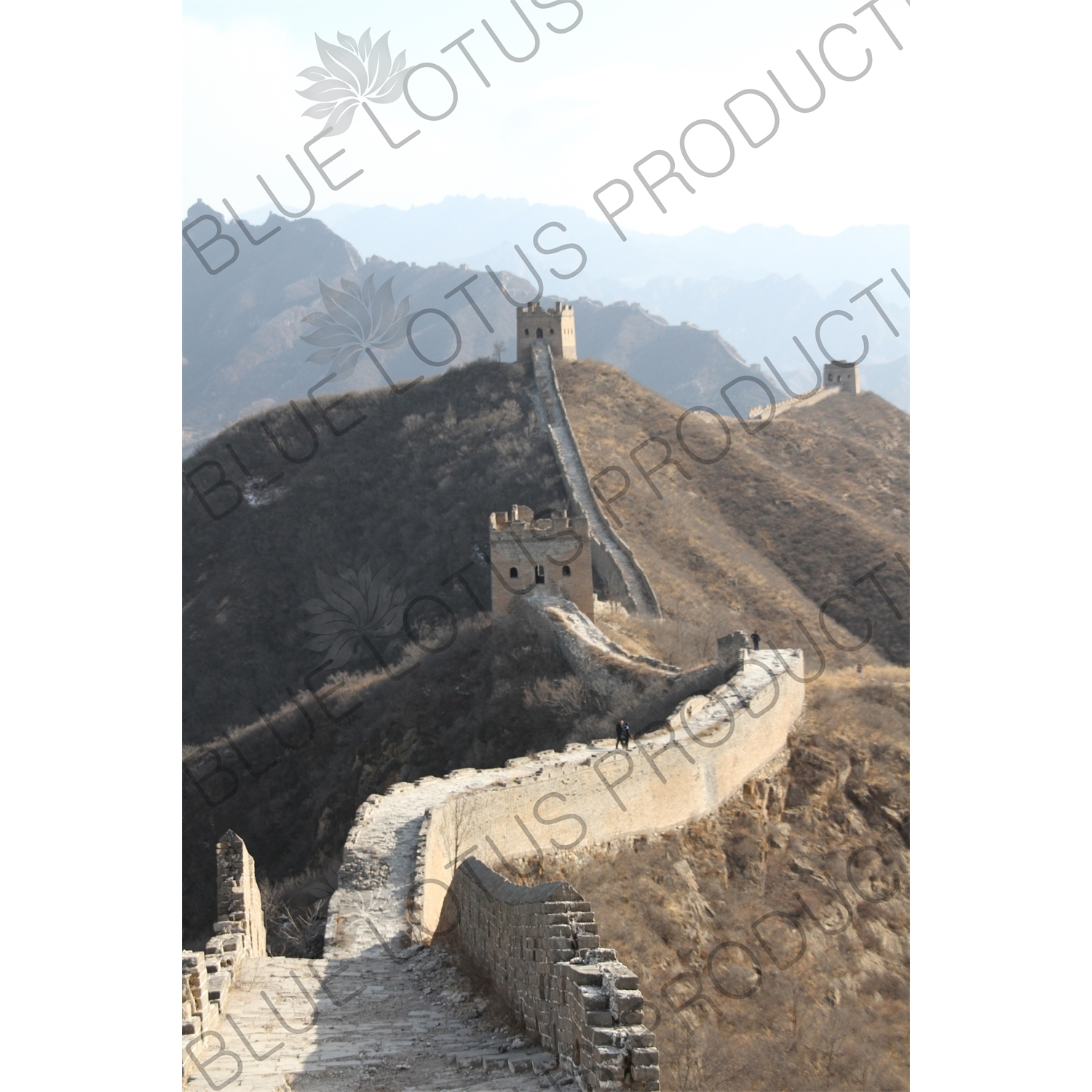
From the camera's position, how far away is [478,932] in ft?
35.3

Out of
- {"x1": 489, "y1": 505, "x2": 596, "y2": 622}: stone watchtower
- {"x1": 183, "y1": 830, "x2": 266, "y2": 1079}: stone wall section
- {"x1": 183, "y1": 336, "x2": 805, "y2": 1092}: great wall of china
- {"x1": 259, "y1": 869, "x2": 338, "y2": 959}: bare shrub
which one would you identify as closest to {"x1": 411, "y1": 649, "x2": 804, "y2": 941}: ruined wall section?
{"x1": 183, "y1": 336, "x2": 805, "y2": 1092}: great wall of china

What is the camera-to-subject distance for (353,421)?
198ft

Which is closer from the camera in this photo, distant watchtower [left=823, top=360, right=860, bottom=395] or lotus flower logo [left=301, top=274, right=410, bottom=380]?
lotus flower logo [left=301, top=274, right=410, bottom=380]

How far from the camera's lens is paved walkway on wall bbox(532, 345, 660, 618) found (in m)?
37.8

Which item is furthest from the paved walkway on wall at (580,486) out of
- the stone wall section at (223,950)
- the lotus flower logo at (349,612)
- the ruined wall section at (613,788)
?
the stone wall section at (223,950)

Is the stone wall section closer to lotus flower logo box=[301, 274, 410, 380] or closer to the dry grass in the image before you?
the dry grass

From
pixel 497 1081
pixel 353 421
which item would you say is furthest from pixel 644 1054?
pixel 353 421

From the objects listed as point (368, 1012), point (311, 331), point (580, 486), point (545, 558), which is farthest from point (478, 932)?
point (311, 331)

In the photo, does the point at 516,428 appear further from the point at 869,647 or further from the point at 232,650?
the point at 869,647

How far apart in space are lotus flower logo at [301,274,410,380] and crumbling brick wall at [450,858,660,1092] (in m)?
22.4

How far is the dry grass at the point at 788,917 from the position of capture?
45.9ft

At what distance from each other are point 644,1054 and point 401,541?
44.7 meters

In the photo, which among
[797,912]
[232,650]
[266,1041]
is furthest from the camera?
[232,650]

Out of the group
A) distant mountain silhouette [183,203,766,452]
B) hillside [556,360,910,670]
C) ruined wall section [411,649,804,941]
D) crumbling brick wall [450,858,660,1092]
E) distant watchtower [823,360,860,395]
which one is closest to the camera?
crumbling brick wall [450,858,660,1092]
